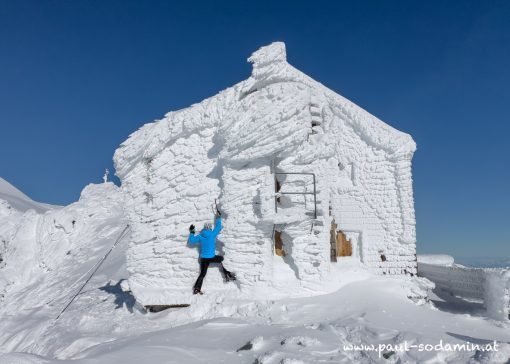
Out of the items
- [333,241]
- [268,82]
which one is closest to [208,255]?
[333,241]

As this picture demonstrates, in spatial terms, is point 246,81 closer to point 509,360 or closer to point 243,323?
point 243,323

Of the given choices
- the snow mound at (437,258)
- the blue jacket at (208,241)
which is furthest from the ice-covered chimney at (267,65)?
the snow mound at (437,258)

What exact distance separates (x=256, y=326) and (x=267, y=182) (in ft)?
10.4

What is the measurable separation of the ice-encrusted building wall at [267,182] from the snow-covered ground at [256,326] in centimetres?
67

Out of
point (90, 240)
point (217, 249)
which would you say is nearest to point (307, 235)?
point (217, 249)

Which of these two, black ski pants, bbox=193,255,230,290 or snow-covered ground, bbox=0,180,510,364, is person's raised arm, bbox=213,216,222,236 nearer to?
black ski pants, bbox=193,255,230,290

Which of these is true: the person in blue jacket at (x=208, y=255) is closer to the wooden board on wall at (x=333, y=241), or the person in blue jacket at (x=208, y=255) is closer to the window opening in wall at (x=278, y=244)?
the window opening in wall at (x=278, y=244)

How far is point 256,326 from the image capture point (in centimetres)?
630

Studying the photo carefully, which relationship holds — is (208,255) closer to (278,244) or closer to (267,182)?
(278,244)

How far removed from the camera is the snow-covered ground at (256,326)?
4.94 m

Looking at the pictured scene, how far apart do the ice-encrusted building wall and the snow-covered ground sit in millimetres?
668

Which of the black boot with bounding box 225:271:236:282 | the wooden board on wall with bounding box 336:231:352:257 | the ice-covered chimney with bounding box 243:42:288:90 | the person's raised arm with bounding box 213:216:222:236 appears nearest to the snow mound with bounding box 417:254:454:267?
the wooden board on wall with bounding box 336:231:352:257

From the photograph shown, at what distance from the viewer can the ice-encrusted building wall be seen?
8.17 meters

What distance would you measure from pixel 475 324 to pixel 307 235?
3.42 meters
